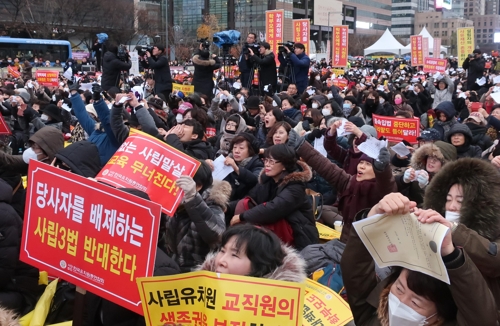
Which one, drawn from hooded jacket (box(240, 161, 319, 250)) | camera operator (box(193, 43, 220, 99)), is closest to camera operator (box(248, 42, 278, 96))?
camera operator (box(193, 43, 220, 99))

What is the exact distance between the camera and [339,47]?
67.4 ft

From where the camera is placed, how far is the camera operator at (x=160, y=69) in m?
10.7

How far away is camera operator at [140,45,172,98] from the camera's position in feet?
35.2

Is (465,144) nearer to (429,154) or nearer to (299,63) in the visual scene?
(429,154)

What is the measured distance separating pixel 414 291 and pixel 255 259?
2.62 feet

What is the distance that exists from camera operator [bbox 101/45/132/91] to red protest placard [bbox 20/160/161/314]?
7848 millimetres

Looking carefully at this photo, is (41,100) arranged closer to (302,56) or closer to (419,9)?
(302,56)

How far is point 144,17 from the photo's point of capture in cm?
5359

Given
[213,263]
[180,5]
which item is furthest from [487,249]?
[180,5]

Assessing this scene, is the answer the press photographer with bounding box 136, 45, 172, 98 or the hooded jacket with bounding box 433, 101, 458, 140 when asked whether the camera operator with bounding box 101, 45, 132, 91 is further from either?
the hooded jacket with bounding box 433, 101, 458, 140

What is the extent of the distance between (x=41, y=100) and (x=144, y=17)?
4626cm

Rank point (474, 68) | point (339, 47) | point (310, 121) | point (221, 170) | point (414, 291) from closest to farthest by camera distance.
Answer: point (414, 291), point (221, 170), point (310, 121), point (474, 68), point (339, 47)

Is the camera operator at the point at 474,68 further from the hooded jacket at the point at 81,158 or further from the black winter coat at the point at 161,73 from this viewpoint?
the hooded jacket at the point at 81,158

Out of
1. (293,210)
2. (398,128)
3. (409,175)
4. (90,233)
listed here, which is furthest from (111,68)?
(90,233)
